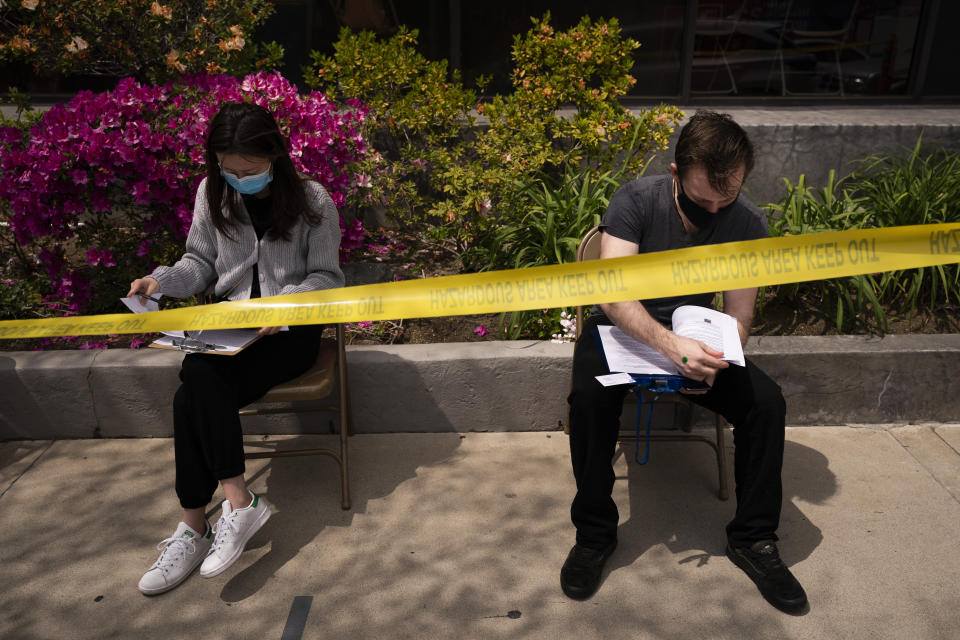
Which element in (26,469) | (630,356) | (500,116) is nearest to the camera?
(630,356)

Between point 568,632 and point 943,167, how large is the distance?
3626mm

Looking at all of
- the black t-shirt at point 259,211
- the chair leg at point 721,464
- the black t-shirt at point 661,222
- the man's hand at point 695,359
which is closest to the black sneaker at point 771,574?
the chair leg at point 721,464

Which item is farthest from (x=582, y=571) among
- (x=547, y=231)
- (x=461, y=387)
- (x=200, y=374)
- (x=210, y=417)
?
(x=547, y=231)

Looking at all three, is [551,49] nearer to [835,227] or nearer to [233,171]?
[835,227]

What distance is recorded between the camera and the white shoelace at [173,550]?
2760 millimetres

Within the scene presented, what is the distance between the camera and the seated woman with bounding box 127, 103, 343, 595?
109 inches

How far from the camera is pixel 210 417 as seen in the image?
2.76 m

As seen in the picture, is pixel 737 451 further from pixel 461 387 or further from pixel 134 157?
pixel 134 157

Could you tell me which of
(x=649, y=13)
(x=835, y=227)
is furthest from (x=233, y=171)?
(x=649, y=13)

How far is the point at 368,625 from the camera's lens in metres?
2.58

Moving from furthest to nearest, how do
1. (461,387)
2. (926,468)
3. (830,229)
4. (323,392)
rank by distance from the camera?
(830,229), (461,387), (926,468), (323,392)

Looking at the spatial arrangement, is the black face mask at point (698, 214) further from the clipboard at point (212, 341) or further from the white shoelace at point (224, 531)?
the white shoelace at point (224, 531)

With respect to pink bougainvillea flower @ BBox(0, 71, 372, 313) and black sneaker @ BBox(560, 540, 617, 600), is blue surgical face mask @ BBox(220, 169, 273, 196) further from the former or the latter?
black sneaker @ BBox(560, 540, 617, 600)

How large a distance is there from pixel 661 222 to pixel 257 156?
1540 millimetres
